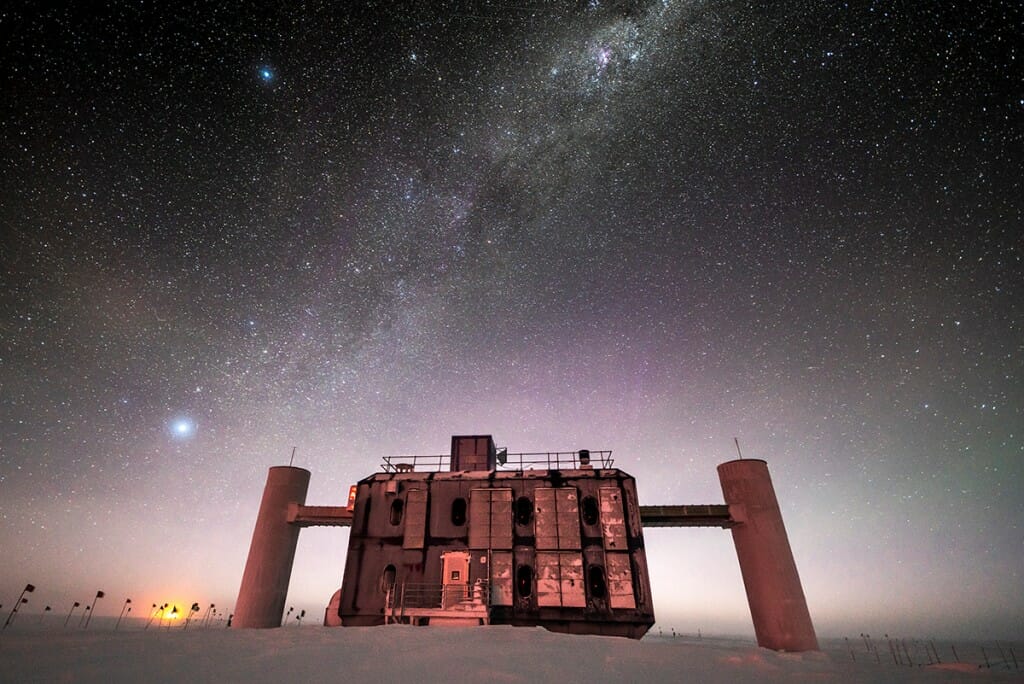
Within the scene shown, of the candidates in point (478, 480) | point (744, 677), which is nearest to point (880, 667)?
point (744, 677)

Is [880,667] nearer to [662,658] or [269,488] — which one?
[662,658]

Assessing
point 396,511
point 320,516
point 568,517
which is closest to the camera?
point 568,517

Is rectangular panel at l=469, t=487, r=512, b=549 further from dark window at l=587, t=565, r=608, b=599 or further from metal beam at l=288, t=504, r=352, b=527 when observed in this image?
metal beam at l=288, t=504, r=352, b=527

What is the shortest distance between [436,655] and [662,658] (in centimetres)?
469

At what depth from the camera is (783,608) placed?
74.6 ft

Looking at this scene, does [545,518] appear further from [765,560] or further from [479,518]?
[765,560]

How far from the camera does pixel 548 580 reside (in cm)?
2216

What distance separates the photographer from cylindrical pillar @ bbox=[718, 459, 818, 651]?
22.5 metres

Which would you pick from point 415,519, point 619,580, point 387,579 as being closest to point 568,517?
point 619,580

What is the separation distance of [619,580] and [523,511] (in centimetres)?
581

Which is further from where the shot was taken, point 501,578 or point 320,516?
point 320,516

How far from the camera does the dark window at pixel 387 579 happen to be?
75.6 ft

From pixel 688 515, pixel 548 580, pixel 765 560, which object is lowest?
pixel 548 580

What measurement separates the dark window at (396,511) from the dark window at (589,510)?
10182 mm
